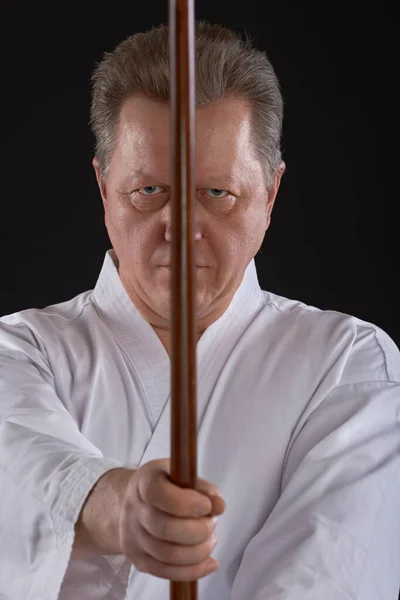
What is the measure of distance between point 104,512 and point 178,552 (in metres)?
0.15

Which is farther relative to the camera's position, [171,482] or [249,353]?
[249,353]

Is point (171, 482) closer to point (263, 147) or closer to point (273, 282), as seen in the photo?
point (263, 147)

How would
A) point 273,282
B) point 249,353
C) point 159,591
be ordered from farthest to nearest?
point 273,282 < point 249,353 < point 159,591

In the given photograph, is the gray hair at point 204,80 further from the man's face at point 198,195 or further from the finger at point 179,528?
the finger at point 179,528

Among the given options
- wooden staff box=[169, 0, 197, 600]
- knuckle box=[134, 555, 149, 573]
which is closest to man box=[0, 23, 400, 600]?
Answer: knuckle box=[134, 555, 149, 573]

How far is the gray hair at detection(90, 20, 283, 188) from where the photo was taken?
142 cm

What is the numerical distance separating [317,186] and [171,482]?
1131 millimetres

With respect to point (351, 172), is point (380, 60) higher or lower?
higher

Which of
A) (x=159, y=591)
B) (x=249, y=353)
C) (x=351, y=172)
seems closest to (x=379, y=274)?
(x=351, y=172)

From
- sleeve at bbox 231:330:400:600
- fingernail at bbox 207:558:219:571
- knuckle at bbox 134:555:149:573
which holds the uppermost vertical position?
fingernail at bbox 207:558:219:571

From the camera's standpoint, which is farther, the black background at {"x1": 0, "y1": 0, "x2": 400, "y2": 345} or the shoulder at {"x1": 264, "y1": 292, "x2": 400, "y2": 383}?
the black background at {"x1": 0, "y1": 0, "x2": 400, "y2": 345}

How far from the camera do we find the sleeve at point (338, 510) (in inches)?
50.8

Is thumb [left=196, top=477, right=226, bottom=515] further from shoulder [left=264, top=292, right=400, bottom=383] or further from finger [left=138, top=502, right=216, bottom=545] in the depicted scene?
shoulder [left=264, top=292, right=400, bottom=383]

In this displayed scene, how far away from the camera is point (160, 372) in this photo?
151cm
